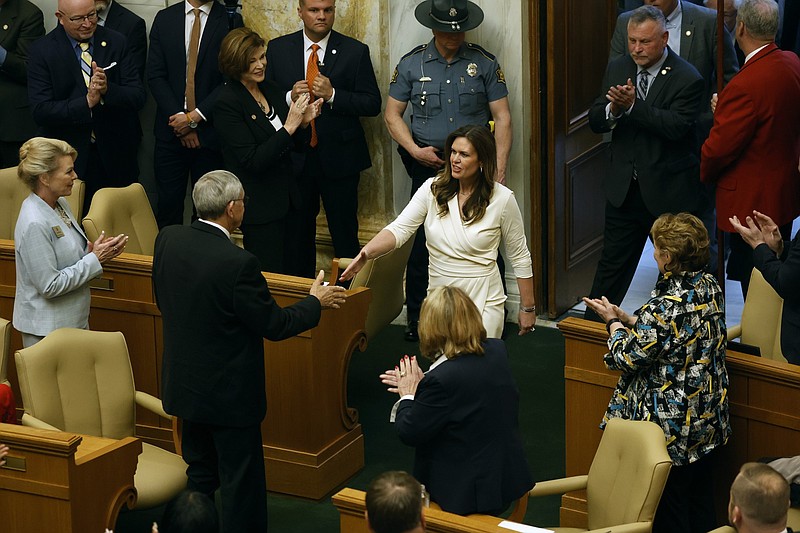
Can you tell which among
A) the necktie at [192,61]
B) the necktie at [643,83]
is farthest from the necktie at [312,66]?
the necktie at [643,83]

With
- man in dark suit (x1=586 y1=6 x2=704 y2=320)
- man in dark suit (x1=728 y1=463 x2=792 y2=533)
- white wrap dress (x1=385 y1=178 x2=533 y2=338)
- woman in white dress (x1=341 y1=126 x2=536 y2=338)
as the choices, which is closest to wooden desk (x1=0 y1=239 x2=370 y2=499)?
woman in white dress (x1=341 y1=126 x2=536 y2=338)

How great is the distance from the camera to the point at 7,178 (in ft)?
24.3

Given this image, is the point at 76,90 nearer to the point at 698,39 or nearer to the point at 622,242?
A: the point at 622,242

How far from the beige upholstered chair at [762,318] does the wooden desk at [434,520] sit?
2.18 metres

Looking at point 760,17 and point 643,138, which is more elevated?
point 760,17

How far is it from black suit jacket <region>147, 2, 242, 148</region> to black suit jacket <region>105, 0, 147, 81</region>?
233 millimetres

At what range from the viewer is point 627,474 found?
14.0 ft

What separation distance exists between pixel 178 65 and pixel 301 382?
2.95 m

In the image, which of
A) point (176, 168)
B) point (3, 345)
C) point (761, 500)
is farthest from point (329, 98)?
point (761, 500)

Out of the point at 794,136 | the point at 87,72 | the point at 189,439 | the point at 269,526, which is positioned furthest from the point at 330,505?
the point at 87,72

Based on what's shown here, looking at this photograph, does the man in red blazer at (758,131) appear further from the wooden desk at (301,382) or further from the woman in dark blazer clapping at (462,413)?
the woman in dark blazer clapping at (462,413)

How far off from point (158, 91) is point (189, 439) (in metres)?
3.47

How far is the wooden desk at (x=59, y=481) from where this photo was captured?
4.46 meters

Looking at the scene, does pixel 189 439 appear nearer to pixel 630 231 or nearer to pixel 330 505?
pixel 330 505
